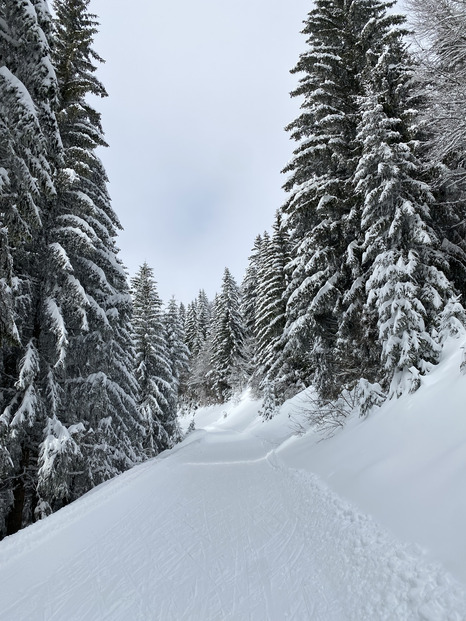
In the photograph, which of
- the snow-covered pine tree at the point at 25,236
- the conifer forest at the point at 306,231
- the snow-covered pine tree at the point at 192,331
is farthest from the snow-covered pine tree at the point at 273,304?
the snow-covered pine tree at the point at 192,331

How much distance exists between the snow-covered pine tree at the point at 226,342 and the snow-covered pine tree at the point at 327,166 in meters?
29.1

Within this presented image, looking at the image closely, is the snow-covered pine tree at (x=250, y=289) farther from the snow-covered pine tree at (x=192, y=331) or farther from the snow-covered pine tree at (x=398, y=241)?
the snow-covered pine tree at (x=398, y=241)

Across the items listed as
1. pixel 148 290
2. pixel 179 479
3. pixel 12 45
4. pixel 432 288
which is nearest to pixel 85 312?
pixel 179 479

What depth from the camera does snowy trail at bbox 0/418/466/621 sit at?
2791 millimetres

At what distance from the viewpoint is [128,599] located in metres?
3.12

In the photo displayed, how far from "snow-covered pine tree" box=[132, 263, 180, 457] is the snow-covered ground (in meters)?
15.2

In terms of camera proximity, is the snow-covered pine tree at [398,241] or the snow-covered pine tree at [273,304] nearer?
the snow-covered pine tree at [398,241]

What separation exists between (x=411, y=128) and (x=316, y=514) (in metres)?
9.87

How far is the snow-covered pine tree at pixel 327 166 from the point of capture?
1303cm

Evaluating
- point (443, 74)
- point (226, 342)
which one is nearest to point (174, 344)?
point (226, 342)

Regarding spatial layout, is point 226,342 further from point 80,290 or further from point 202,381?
point 80,290

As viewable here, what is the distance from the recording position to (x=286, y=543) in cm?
406

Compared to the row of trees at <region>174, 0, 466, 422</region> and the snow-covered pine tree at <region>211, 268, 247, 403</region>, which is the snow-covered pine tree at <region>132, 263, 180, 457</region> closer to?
the row of trees at <region>174, 0, 466, 422</region>

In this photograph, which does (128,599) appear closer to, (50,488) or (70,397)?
(50,488)
